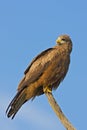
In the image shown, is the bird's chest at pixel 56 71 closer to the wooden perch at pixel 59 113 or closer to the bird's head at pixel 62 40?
the bird's head at pixel 62 40

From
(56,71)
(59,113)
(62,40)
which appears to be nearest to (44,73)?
(56,71)

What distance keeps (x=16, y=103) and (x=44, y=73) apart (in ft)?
4.34

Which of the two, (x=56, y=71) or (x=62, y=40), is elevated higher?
(x=62, y=40)

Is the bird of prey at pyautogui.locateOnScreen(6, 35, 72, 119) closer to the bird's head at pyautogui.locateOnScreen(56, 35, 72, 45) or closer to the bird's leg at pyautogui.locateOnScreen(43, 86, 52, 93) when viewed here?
the bird's leg at pyautogui.locateOnScreen(43, 86, 52, 93)

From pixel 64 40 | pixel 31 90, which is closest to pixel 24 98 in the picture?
pixel 31 90

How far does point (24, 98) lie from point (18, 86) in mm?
418

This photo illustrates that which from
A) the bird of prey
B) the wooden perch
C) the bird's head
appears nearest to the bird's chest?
the bird of prey

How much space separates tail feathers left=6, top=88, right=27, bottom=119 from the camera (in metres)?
10.0

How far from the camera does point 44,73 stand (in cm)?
1145

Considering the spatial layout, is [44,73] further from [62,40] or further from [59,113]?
[59,113]

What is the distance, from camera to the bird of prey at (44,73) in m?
11.1

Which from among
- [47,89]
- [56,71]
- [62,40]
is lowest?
[47,89]

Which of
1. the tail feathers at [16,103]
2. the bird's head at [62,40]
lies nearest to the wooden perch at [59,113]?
the tail feathers at [16,103]

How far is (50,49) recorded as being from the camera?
38.9 feet
